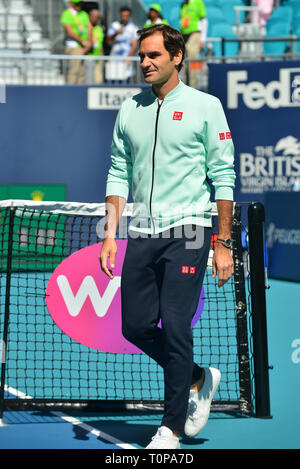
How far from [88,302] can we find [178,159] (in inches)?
60.7

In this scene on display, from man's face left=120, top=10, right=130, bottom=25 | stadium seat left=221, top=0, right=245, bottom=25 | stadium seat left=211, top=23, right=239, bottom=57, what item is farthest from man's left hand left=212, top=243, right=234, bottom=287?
stadium seat left=221, top=0, right=245, bottom=25

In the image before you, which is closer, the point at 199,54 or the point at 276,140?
the point at 276,140

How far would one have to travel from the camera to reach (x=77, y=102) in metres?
15.8

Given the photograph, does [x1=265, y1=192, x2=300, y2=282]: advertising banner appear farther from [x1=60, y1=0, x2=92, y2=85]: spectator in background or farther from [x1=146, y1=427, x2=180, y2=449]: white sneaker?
[x1=146, y1=427, x2=180, y2=449]: white sneaker

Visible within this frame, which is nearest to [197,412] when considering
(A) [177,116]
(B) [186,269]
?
(B) [186,269]

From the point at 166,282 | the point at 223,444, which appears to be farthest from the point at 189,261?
the point at 223,444

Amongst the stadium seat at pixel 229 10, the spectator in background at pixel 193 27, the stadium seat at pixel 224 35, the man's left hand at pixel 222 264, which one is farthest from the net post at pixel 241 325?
the stadium seat at pixel 229 10

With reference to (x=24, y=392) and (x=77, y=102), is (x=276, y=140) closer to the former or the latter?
(x=77, y=102)

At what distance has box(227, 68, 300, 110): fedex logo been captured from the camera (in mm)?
15102

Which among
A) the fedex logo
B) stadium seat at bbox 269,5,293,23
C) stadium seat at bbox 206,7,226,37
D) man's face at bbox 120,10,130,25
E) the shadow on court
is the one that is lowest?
the shadow on court

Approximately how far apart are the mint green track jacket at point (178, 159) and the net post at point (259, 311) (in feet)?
2.94

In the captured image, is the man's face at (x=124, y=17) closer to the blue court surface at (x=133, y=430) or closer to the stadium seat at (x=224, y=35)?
the stadium seat at (x=224, y=35)

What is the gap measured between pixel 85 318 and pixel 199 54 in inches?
461

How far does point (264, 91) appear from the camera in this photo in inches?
Result: 599
